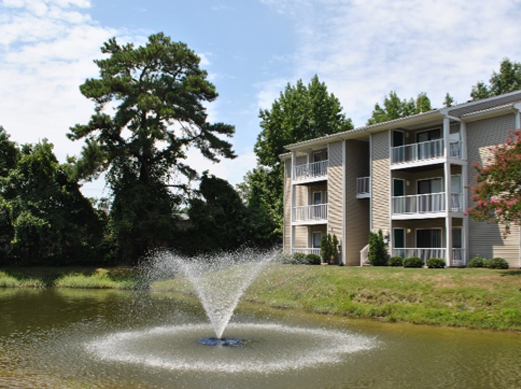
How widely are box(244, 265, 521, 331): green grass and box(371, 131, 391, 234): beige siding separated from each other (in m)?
5.04

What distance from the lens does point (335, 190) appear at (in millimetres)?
35594

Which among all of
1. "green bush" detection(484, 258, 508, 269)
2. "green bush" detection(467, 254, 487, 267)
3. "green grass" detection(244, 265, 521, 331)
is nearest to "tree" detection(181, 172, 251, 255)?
"green grass" detection(244, 265, 521, 331)

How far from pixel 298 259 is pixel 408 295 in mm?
13415

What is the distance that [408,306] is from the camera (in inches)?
827

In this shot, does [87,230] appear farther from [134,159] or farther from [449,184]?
[449,184]

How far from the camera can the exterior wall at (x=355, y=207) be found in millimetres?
34625

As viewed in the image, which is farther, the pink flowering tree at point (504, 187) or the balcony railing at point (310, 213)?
the balcony railing at point (310, 213)

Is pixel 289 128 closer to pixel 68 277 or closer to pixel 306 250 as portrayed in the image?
pixel 306 250

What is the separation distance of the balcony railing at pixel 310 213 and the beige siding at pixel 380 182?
4.56 m

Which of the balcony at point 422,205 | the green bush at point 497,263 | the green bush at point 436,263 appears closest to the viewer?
the green bush at point 497,263

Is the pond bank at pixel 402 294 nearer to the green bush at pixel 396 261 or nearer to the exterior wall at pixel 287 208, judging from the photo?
the green bush at pixel 396 261

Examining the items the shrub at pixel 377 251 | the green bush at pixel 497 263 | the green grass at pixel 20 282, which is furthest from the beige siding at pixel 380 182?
the green grass at pixel 20 282

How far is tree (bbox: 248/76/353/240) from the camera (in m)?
51.5

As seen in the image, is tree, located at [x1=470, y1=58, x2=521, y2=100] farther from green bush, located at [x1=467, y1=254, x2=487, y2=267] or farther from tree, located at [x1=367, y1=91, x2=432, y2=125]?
green bush, located at [x1=467, y1=254, x2=487, y2=267]
